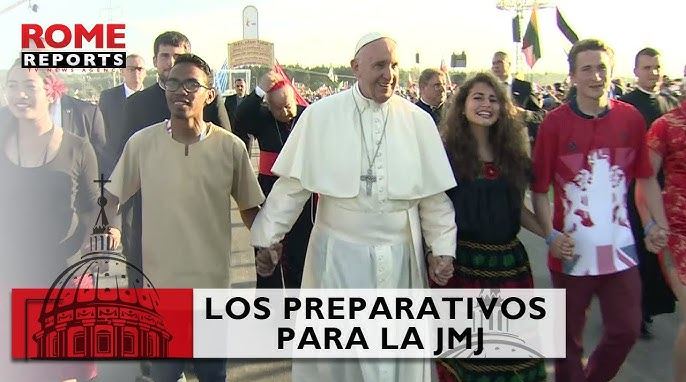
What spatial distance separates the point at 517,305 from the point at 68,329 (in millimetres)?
2405

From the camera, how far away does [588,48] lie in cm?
357

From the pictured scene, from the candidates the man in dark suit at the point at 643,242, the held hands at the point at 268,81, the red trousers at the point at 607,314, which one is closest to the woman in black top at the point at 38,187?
the held hands at the point at 268,81

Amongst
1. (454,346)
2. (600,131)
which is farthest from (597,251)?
(454,346)

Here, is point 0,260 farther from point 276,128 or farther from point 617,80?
point 617,80

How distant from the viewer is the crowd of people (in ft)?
10.8

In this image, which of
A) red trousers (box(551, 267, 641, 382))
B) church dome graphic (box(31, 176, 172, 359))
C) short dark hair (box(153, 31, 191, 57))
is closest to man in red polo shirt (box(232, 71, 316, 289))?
short dark hair (box(153, 31, 191, 57))

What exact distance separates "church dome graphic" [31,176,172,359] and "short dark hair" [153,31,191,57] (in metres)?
1.41

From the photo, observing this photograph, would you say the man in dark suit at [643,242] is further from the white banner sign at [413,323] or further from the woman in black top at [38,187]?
the woman in black top at [38,187]

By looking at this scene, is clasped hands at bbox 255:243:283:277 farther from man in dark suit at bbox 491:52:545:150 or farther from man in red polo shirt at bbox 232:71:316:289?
man in dark suit at bbox 491:52:545:150

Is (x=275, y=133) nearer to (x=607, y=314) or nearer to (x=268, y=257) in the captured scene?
(x=268, y=257)

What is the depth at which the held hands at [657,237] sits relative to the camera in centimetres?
366

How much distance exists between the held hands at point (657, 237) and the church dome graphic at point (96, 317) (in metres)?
2.61

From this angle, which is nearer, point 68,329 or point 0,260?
point 0,260

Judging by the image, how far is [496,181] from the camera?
3.45m
